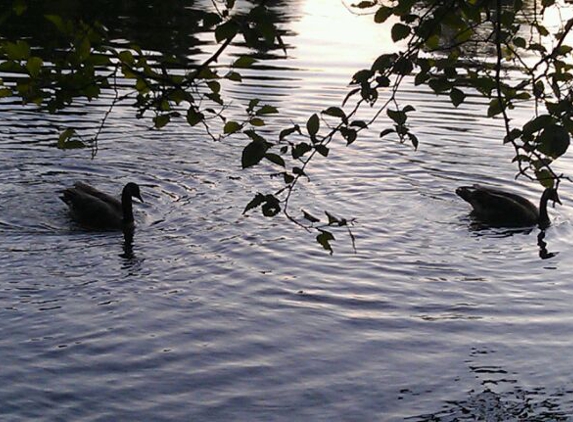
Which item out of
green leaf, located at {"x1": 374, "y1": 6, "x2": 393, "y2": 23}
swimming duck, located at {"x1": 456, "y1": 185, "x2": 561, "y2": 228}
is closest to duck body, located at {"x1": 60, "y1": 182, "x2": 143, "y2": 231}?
swimming duck, located at {"x1": 456, "y1": 185, "x2": 561, "y2": 228}

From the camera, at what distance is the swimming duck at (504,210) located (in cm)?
1481

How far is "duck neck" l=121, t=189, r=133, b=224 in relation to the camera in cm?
1388

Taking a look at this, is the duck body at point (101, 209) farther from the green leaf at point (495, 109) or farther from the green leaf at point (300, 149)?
the green leaf at point (300, 149)

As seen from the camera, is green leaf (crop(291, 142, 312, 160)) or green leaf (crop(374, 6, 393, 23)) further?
green leaf (crop(374, 6, 393, 23))

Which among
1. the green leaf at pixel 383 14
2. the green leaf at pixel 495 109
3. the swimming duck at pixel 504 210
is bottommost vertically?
the swimming duck at pixel 504 210

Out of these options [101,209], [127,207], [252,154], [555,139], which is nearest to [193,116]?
[252,154]

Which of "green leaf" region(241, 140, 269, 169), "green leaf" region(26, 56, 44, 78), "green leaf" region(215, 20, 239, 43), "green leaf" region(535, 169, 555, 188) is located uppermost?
"green leaf" region(215, 20, 239, 43)

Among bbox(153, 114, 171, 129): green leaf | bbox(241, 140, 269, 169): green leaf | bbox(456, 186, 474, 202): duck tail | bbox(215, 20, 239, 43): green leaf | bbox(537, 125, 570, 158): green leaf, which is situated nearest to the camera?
bbox(537, 125, 570, 158): green leaf

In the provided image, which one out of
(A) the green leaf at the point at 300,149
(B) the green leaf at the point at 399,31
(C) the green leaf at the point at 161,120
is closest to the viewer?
(A) the green leaf at the point at 300,149

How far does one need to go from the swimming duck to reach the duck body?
484 cm

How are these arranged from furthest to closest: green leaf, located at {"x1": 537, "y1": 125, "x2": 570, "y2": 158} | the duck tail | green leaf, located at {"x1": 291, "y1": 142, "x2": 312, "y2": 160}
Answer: the duck tail < green leaf, located at {"x1": 291, "y1": 142, "x2": 312, "y2": 160} < green leaf, located at {"x1": 537, "y1": 125, "x2": 570, "y2": 158}

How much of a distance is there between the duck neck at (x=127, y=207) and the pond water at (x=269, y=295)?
0.66 ft

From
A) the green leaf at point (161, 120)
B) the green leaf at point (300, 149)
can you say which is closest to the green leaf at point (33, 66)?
the green leaf at point (161, 120)

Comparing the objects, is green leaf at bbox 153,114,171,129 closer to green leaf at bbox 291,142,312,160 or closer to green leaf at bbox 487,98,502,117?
green leaf at bbox 291,142,312,160
